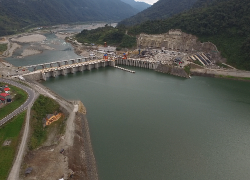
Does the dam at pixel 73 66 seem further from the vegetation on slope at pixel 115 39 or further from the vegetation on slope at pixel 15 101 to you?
the vegetation on slope at pixel 115 39

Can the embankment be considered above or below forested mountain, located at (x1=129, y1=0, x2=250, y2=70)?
below

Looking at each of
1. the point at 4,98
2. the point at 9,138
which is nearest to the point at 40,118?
the point at 9,138

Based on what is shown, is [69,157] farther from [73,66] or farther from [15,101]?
[73,66]

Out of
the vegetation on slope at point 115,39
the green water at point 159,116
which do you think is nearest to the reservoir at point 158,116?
the green water at point 159,116

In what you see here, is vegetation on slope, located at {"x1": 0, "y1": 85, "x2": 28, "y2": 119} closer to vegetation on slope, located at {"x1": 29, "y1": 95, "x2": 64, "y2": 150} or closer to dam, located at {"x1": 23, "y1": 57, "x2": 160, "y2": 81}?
vegetation on slope, located at {"x1": 29, "y1": 95, "x2": 64, "y2": 150}

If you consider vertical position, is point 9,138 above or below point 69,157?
above

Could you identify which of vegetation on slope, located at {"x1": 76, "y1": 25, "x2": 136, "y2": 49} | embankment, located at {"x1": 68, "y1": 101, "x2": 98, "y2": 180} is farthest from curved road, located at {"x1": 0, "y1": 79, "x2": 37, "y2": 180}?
vegetation on slope, located at {"x1": 76, "y1": 25, "x2": 136, "y2": 49}
